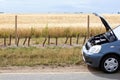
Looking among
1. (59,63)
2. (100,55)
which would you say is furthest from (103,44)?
(59,63)

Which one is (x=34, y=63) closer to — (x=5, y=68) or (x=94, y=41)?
(x=5, y=68)

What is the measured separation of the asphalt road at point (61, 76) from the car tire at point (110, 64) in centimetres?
19

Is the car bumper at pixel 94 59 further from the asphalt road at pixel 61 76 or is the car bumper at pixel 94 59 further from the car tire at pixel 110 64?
the asphalt road at pixel 61 76

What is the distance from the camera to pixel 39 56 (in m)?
12.0

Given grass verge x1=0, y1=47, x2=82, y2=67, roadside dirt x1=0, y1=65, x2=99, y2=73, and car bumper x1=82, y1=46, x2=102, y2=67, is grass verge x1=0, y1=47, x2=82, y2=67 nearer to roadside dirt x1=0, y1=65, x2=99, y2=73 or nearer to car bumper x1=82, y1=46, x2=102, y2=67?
roadside dirt x1=0, y1=65, x2=99, y2=73

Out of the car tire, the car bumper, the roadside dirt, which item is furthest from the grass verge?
the car tire

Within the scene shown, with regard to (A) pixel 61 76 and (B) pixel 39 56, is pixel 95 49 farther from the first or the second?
(B) pixel 39 56

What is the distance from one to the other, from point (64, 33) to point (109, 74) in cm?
1055

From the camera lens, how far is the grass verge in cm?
1061

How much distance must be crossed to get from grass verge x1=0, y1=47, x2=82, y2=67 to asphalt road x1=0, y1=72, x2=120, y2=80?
1.40 metres

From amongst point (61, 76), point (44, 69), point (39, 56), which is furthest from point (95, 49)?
point (39, 56)

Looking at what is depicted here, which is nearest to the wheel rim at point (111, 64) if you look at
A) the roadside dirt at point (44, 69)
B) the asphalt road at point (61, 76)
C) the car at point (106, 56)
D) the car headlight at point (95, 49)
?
the car at point (106, 56)

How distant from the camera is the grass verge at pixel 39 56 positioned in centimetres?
1061

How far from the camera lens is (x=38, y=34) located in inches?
763
